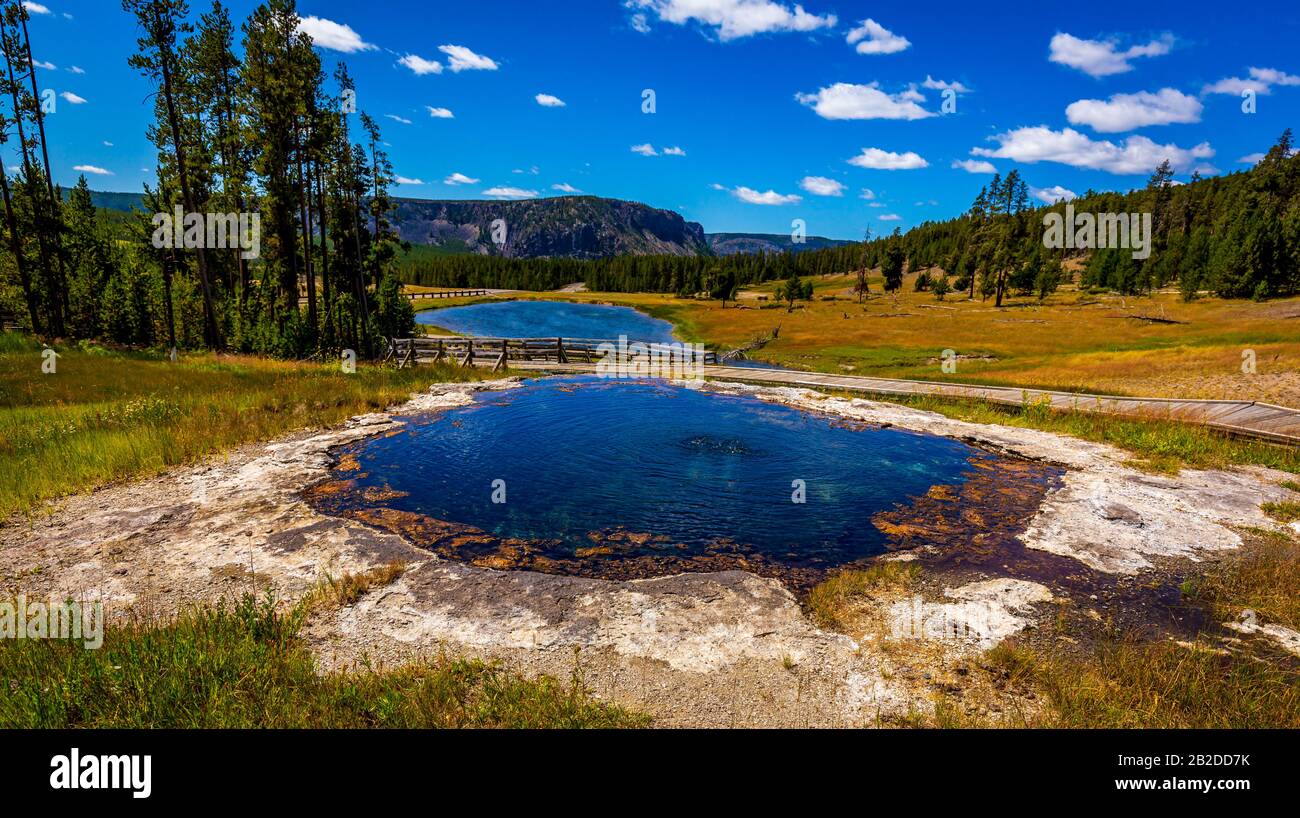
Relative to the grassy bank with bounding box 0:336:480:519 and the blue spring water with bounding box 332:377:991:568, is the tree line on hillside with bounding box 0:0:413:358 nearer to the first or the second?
the grassy bank with bounding box 0:336:480:519

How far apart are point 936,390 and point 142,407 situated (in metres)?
34.8

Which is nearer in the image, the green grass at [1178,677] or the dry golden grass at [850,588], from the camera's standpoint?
the green grass at [1178,677]

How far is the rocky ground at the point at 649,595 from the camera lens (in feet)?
20.4

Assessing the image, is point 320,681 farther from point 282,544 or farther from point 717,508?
point 717,508

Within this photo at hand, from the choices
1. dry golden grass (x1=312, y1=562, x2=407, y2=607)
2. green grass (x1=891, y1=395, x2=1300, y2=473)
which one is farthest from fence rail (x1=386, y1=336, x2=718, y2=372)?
dry golden grass (x1=312, y1=562, x2=407, y2=607)

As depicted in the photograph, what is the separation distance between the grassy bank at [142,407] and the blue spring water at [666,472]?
4254 mm

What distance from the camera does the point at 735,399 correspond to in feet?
87.4

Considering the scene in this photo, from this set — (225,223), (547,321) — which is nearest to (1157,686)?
(225,223)

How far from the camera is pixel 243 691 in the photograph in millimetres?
5422

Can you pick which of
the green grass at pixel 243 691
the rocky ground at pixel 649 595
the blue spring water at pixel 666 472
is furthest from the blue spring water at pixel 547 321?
the green grass at pixel 243 691

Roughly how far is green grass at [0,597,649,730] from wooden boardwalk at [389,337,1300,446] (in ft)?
82.9

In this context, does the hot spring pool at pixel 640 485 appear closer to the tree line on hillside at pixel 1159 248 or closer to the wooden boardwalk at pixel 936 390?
the wooden boardwalk at pixel 936 390
